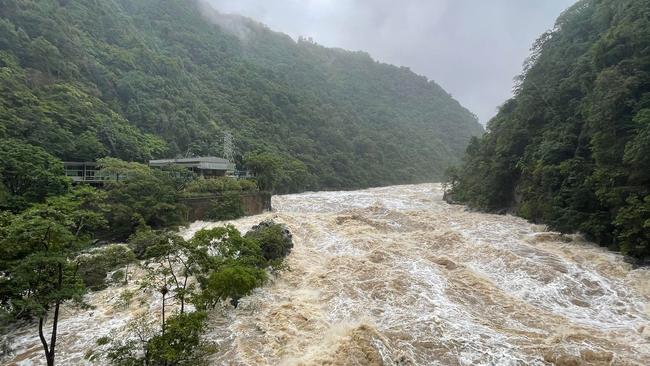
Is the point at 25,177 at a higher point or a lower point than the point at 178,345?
higher

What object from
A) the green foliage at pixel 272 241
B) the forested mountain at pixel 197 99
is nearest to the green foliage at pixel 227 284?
the green foliage at pixel 272 241

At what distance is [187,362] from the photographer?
27.9ft

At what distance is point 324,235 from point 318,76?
292 ft

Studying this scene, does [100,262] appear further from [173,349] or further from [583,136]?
[583,136]

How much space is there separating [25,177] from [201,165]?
13.5 meters

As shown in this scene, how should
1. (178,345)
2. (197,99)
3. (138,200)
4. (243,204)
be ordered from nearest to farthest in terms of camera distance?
(178,345) < (138,200) < (243,204) < (197,99)

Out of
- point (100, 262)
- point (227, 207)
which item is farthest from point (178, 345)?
point (227, 207)

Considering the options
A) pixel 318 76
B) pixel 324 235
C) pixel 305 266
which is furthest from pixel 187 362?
pixel 318 76

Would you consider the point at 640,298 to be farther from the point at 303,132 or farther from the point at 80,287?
the point at 303,132

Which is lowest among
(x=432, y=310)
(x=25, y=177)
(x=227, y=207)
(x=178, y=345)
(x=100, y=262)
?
(x=432, y=310)

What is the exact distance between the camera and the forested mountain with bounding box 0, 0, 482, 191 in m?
30.4

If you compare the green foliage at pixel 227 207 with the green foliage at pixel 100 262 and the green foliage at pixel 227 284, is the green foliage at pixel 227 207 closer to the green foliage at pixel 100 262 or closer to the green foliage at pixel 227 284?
the green foliage at pixel 100 262

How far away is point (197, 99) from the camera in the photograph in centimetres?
5494

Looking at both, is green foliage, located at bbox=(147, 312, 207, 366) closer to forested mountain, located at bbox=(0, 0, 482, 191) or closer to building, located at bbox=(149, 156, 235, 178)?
forested mountain, located at bbox=(0, 0, 482, 191)
